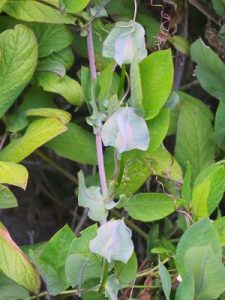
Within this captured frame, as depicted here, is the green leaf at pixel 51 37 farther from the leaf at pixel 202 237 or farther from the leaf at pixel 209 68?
the leaf at pixel 202 237

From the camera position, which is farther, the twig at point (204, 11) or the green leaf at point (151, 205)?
the twig at point (204, 11)

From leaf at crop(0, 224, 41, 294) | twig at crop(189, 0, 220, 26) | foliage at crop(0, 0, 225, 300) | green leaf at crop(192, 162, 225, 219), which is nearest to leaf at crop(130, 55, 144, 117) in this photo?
foliage at crop(0, 0, 225, 300)

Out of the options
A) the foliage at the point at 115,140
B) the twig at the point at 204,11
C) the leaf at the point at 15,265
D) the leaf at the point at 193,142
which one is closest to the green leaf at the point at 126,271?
the foliage at the point at 115,140

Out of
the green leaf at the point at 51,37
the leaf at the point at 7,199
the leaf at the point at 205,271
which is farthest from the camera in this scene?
the green leaf at the point at 51,37

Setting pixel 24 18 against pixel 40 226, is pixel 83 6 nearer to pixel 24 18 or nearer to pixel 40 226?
pixel 24 18

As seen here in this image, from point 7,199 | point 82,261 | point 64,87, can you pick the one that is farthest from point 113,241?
point 64,87

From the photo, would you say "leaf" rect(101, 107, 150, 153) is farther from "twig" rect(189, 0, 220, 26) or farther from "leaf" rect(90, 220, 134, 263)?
"twig" rect(189, 0, 220, 26)

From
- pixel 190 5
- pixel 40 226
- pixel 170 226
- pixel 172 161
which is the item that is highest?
pixel 190 5

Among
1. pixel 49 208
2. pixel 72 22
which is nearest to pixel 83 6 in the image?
pixel 72 22
